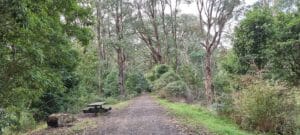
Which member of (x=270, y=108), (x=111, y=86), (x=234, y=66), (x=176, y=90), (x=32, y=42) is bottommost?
(x=270, y=108)

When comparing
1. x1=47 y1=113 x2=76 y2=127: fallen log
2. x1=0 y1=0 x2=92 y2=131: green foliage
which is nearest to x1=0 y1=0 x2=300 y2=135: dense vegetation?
x1=0 y1=0 x2=92 y2=131: green foliage

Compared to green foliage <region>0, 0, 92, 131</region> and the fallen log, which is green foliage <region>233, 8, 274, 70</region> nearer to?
green foliage <region>0, 0, 92, 131</region>

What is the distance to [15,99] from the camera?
26.4ft

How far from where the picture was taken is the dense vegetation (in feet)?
24.5

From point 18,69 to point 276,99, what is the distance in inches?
316

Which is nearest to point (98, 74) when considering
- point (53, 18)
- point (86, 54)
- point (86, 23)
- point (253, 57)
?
point (86, 54)

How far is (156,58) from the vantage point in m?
37.5

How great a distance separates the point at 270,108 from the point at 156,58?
27580 mm

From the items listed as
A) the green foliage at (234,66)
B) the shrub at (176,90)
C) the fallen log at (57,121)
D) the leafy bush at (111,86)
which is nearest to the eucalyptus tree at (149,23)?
the leafy bush at (111,86)

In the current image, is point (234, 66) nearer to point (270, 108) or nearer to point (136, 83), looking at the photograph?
point (270, 108)

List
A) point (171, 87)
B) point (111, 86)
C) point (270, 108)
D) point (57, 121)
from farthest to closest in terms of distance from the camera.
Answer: point (111, 86) < point (171, 87) < point (57, 121) < point (270, 108)

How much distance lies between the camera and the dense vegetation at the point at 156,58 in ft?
24.5

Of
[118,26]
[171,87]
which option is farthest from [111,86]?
[171,87]

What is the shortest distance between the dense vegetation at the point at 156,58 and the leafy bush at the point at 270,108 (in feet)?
0.11
